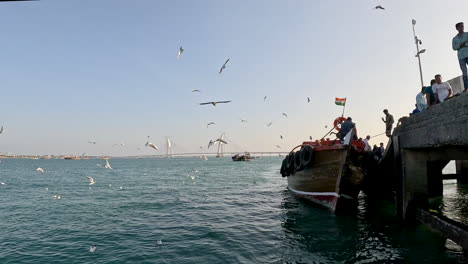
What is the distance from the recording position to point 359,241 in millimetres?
9266

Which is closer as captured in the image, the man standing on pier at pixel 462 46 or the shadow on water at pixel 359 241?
the man standing on pier at pixel 462 46

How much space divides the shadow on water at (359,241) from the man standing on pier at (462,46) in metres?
4.65

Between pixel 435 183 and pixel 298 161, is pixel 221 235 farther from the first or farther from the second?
pixel 435 183

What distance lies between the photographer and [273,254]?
8430 mm

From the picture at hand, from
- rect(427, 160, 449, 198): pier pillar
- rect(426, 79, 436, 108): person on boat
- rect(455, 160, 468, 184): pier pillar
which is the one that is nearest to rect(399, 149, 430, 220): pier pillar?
rect(426, 79, 436, 108): person on boat

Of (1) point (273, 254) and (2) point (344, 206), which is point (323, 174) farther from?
(1) point (273, 254)

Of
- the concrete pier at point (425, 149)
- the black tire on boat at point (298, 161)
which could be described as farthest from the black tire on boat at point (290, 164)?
the concrete pier at point (425, 149)

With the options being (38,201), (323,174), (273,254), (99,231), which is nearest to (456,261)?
(273,254)

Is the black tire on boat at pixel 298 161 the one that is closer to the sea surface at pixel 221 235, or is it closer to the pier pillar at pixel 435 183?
the sea surface at pixel 221 235

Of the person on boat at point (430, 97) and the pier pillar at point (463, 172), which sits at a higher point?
the person on boat at point (430, 97)

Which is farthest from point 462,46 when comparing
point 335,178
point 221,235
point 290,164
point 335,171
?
point 290,164

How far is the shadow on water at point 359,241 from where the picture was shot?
7.78 m

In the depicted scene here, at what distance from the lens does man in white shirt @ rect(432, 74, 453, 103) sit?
26.7 feet

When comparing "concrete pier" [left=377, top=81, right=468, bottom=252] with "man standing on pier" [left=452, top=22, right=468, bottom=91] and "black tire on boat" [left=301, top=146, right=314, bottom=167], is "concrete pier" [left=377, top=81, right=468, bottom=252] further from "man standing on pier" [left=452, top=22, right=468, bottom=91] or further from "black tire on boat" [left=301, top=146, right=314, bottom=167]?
"black tire on boat" [left=301, top=146, right=314, bottom=167]
